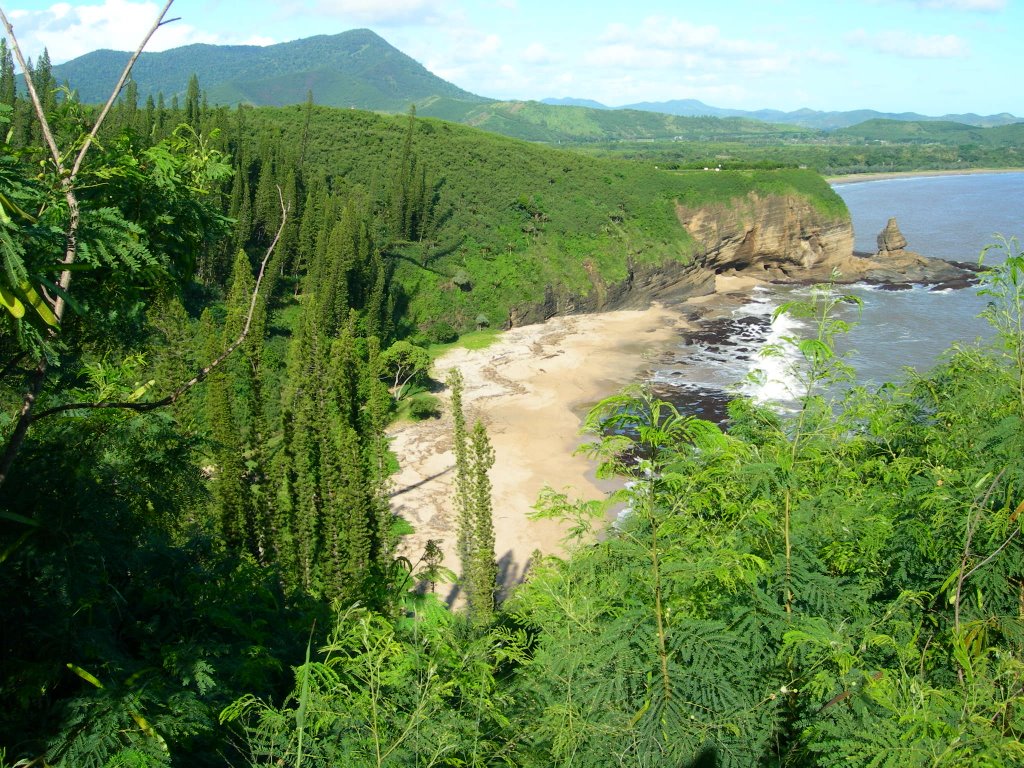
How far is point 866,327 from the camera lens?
52.3 metres

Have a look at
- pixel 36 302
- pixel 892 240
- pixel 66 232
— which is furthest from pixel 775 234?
pixel 36 302

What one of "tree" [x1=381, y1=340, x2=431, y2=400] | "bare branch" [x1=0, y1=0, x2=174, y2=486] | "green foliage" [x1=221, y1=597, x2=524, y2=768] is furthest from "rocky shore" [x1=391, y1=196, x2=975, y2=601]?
"bare branch" [x1=0, y1=0, x2=174, y2=486]

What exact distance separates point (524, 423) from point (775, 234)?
4801 centimetres

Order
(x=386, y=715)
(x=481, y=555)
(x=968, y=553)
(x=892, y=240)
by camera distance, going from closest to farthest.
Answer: (x=386, y=715)
(x=968, y=553)
(x=481, y=555)
(x=892, y=240)

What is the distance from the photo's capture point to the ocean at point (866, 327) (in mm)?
41719

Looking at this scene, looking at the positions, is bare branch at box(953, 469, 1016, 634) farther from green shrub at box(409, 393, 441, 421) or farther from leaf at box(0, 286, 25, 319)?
green shrub at box(409, 393, 441, 421)

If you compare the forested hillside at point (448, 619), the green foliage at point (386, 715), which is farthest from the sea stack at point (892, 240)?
the green foliage at point (386, 715)

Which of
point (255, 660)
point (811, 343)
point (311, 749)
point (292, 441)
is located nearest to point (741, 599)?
point (811, 343)

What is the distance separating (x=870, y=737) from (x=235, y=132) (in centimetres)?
6308

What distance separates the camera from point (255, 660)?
5355mm

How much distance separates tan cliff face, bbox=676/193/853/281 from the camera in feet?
239

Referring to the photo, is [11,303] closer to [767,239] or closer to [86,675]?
[86,675]

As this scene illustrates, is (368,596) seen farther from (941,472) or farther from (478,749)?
(941,472)

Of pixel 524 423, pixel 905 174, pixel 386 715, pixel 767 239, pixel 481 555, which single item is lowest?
pixel 524 423
